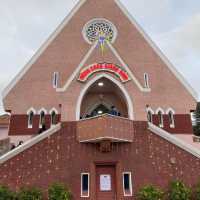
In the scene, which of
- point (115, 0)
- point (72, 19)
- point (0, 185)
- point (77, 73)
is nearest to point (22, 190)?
point (0, 185)

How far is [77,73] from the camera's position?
14.9m

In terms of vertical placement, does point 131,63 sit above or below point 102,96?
above

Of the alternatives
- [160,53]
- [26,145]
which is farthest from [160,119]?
[26,145]

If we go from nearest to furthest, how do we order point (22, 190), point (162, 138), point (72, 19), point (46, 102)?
point (22, 190) → point (162, 138) → point (46, 102) → point (72, 19)

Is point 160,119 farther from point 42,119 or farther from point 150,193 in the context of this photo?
point 42,119

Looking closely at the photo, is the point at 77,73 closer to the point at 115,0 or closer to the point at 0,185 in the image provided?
the point at 0,185

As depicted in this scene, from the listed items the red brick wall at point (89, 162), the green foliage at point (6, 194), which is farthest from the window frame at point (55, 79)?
the green foliage at point (6, 194)

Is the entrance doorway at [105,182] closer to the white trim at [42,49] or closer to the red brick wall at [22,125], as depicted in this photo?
the red brick wall at [22,125]

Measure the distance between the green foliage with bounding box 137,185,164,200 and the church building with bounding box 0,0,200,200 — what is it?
68cm

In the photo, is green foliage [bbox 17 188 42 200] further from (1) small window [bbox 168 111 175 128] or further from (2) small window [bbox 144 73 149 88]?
(2) small window [bbox 144 73 149 88]

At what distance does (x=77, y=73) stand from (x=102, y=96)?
15.1 ft

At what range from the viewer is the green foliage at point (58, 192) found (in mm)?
11562

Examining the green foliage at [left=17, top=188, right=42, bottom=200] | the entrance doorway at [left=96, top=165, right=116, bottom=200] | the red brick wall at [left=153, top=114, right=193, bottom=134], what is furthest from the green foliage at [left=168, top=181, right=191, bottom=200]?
the green foliage at [left=17, top=188, right=42, bottom=200]

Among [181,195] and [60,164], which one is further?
[60,164]
